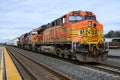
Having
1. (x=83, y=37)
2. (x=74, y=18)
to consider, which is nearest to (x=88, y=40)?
(x=83, y=37)

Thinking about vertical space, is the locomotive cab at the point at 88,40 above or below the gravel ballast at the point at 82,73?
above

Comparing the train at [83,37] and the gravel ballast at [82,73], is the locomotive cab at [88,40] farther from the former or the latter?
the gravel ballast at [82,73]

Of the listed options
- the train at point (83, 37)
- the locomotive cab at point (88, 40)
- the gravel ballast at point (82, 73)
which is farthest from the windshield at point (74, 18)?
the gravel ballast at point (82, 73)

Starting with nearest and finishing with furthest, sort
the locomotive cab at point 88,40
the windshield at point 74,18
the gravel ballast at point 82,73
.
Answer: the gravel ballast at point 82,73 → the locomotive cab at point 88,40 → the windshield at point 74,18

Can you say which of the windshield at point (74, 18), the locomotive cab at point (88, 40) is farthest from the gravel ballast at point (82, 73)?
the windshield at point (74, 18)

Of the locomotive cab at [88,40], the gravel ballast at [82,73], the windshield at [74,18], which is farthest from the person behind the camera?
the windshield at [74,18]

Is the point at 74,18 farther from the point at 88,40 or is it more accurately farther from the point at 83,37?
the point at 88,40

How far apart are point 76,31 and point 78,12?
2.03 meters

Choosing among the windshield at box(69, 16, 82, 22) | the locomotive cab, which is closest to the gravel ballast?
the locomotive cab

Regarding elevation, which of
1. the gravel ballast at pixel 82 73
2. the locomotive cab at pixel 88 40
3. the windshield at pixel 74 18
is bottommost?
the gravel ballast at pixel 82 73

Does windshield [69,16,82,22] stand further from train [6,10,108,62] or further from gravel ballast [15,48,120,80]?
gravel ballast [15,48,120,80]

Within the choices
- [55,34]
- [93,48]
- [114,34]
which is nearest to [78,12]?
[93,48]

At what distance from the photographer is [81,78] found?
12.5m

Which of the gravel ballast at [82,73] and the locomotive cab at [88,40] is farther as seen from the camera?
the locomotive cab at [88,40]
